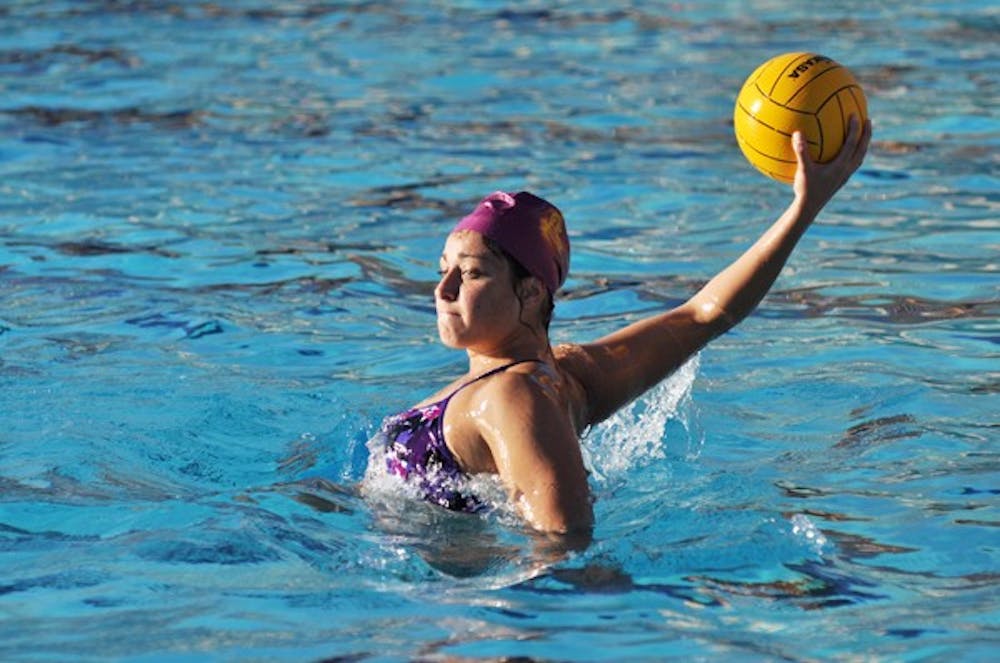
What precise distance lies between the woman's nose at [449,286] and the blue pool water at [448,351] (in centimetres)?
58

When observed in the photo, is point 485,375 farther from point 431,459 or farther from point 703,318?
point 703,318

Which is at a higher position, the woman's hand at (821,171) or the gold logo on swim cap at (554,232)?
the woman's hand at (821,171)

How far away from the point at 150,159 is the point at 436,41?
452 centimetres

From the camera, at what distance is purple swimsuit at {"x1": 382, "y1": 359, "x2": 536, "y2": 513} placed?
452cm

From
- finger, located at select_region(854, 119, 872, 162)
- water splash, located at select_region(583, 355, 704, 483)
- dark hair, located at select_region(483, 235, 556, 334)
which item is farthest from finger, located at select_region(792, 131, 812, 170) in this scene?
water splash, located at select_region(583, 355, 704, 483)

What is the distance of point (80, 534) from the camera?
474cm

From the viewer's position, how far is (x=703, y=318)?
499cm

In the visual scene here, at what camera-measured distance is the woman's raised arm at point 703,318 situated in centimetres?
472

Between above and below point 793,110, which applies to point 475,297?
below

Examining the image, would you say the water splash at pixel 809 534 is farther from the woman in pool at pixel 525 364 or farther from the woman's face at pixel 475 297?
the woman's face at pixel 475 297

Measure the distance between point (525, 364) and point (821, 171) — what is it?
967 millimetres

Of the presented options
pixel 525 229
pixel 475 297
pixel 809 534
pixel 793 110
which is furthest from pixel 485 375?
pixel 793 110

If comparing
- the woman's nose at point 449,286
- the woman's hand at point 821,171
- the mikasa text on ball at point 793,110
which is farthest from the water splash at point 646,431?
the woman's nose at point 449,286

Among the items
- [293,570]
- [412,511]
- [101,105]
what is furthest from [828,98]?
[101,105]
